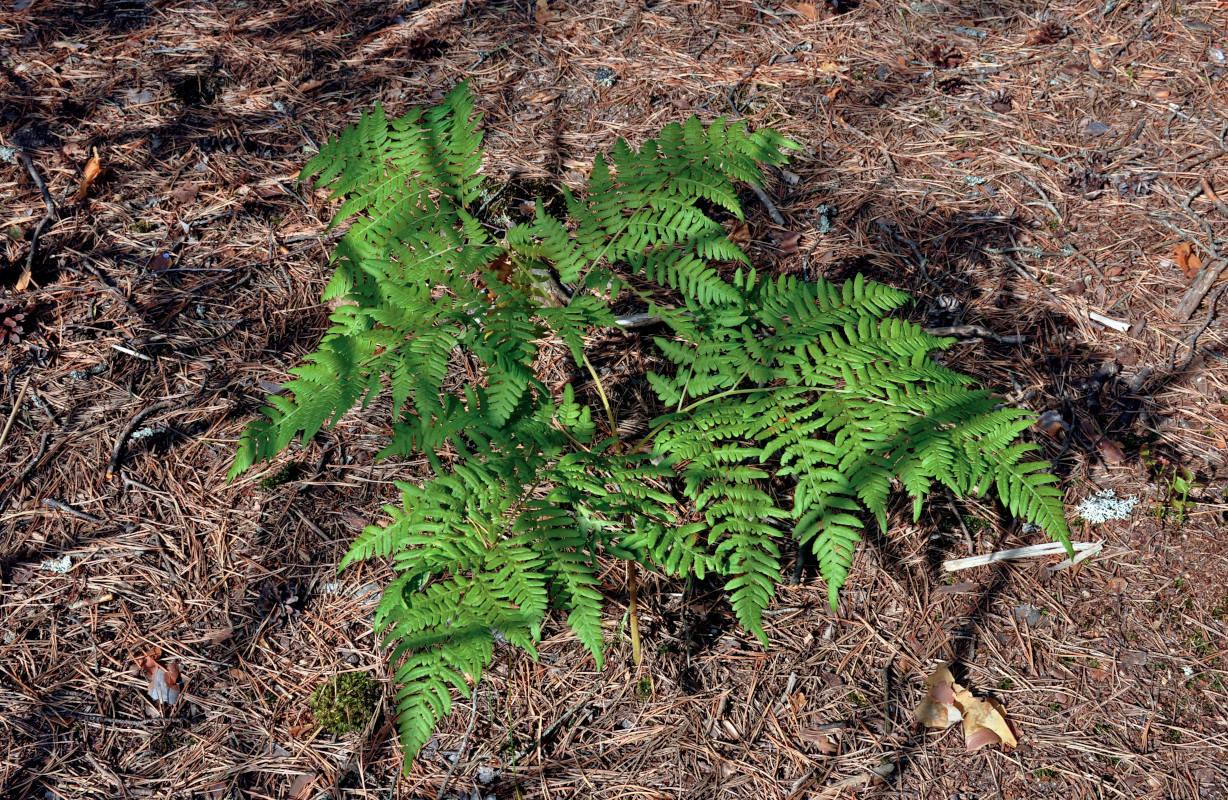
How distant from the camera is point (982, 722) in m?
2.67

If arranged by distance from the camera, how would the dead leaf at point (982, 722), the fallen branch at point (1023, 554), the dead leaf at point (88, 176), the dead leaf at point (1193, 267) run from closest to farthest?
the dead leaf at point (982, 722) → the fallen branch at point (1023, 554) → the dead leaf at point (1193, 267) → the dead leaf at point (88, 176)

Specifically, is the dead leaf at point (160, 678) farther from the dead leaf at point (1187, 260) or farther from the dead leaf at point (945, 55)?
the dead leaf at point (945, 55)

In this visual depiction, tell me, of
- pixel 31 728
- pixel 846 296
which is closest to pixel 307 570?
pixel 31 728

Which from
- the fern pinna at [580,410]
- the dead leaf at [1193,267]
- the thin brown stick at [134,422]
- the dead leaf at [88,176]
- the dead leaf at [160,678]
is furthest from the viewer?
the dead leaf at [88,176]

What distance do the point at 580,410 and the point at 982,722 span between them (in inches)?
64.6

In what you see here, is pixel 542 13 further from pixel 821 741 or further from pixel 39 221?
pixel 821 741

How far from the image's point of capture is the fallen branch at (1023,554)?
297cm

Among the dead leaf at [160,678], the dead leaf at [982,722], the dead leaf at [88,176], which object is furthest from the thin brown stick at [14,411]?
the dead leaf at [982,722]

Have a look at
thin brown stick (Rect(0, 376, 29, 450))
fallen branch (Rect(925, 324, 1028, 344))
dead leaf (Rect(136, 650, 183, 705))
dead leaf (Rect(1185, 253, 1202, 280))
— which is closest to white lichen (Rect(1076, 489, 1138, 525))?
fallen branch (Rect(925, 324, 1028, 344))

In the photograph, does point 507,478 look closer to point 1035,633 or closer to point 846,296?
point 846,296

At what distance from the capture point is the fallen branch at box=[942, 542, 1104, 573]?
2975mm

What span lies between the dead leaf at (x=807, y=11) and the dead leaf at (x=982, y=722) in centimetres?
367

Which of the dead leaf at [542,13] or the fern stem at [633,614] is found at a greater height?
the dead leaf at [542,13]

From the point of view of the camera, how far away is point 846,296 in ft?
8.57
